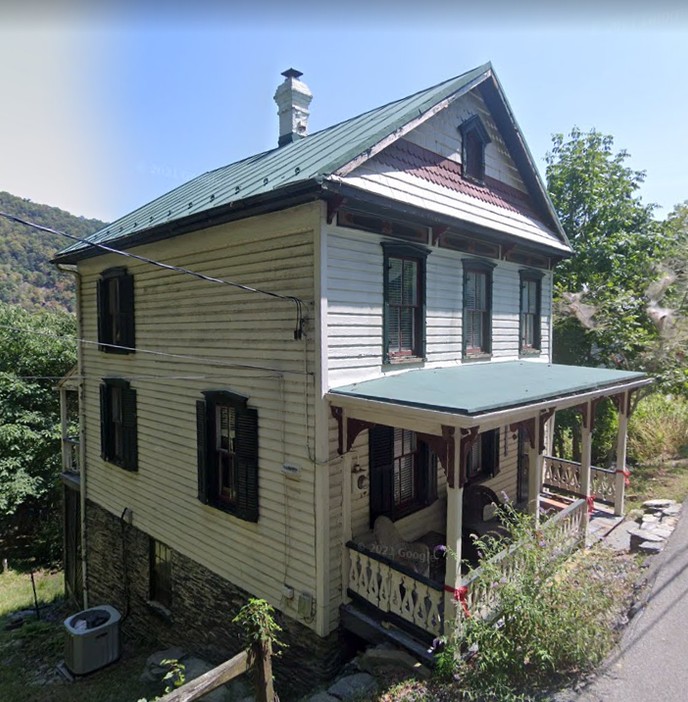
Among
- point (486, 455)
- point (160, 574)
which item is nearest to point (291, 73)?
point (486, 455)

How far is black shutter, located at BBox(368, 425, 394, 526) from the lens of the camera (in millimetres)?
8023

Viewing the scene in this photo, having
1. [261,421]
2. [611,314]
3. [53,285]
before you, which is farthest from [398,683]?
[53,285]

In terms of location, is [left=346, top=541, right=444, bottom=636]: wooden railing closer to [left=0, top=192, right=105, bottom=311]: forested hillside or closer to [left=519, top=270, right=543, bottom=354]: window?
[left=519, top=270, right=543, bottom=354]: window

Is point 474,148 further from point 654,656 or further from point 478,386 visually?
point 654,656

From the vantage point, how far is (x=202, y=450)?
8781 mm

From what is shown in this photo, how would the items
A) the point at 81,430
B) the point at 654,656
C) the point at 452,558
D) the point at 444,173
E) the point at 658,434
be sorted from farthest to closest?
the point at 658,434
the point at 81,430
the point at 444,173
the point at 654,656
the point at 452,558

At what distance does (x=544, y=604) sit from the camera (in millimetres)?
5922

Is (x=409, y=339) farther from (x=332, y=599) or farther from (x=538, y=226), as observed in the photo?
(x=538, y=226)

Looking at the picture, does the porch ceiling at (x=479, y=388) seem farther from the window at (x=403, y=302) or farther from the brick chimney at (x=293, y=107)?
the brick chimney at (x=293, y=107)

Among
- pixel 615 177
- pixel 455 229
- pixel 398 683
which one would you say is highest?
pixel 615 177

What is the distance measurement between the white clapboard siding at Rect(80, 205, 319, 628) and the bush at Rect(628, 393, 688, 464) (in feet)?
44.5

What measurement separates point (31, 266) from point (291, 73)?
53764 mm

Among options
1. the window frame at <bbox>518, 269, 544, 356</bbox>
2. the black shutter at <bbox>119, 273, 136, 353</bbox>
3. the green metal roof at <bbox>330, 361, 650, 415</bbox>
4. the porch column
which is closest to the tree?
the window frame at <bbox>518, 269, 544, 356</bbox>

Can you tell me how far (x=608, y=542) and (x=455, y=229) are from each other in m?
6.92
